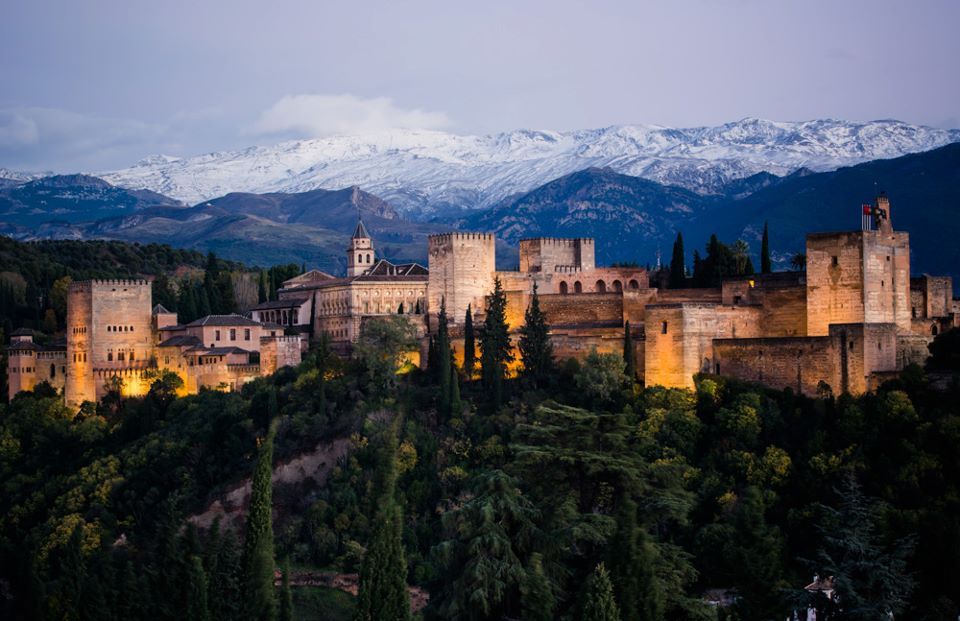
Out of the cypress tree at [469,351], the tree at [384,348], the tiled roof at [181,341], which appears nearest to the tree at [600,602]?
the cypress tree at [469,351]

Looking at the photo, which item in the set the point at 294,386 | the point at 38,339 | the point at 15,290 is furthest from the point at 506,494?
the point at 15,290

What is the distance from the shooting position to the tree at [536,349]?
176ft

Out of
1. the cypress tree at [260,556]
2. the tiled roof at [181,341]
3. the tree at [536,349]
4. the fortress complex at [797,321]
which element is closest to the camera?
the cypress tree at [260,556]

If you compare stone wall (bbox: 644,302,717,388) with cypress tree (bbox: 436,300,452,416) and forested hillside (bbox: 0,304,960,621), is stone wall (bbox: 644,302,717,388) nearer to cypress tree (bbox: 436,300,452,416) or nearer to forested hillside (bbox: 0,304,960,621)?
forested hillside (bbox: 0,304,960,621)

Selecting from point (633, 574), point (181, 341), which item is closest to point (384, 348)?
point (181, 341)

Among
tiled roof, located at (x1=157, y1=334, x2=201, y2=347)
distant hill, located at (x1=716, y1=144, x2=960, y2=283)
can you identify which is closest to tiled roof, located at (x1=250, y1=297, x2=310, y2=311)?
tiled roof, located at (x1=157, y1=334, x2=201, y2=347)

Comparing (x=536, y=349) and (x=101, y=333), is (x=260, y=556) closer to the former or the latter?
(x=536, y=349)

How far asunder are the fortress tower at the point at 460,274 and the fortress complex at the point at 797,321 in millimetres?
2979

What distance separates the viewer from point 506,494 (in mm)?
29688

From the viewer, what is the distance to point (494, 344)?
54.3 m

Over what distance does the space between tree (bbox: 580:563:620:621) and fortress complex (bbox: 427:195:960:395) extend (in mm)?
22270

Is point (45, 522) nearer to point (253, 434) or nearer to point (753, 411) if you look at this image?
point (253, 434)

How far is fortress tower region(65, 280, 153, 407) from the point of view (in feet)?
205

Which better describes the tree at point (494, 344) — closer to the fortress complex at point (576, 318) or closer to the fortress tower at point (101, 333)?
the fortress complex at point (576, 318)
